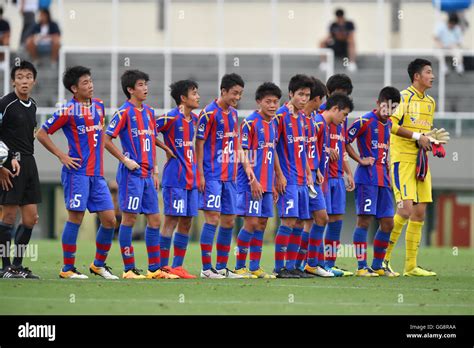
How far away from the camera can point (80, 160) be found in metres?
14.0

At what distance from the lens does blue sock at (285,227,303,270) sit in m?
15.1

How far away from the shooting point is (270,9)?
34.1 m

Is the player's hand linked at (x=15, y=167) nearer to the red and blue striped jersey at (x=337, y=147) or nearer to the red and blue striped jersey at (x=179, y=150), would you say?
the red and blue striped jersey at (x=179, y=150)

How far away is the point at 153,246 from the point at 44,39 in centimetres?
1464

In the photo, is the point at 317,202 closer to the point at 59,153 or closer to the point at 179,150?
the point at 179,150

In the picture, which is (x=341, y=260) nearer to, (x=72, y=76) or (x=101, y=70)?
(x=72, y=76)

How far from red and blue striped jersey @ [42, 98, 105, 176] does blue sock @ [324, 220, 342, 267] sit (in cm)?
323

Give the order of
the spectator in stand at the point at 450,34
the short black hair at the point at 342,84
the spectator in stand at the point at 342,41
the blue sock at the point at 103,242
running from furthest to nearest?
the spectator in stand at the point at 450,34
the spectator in stand at the point at 342,41
the short black hair at the point at 342,84
the blue sock at the point at 103,242

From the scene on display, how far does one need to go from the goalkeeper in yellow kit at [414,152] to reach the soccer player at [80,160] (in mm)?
3682

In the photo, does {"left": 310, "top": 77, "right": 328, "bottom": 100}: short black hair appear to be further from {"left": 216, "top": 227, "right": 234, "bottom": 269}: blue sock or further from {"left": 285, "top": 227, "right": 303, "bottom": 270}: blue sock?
{"left": 216, "top": 227, "right": 234, "bottom": 269}: blue sock

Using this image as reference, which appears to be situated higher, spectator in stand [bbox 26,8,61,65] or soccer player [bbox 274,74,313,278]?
spectator in stand [bbox 26,8,61,65]

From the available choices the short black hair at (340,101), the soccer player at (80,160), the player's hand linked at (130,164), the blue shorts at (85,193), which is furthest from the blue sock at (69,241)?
the short black hair at (340,101)

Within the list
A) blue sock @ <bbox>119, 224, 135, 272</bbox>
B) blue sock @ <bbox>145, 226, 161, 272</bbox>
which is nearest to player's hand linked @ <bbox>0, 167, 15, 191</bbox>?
blue sock @ <bbox>119, 224, 135, 272</bbox>

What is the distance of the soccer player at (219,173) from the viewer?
581 inches
